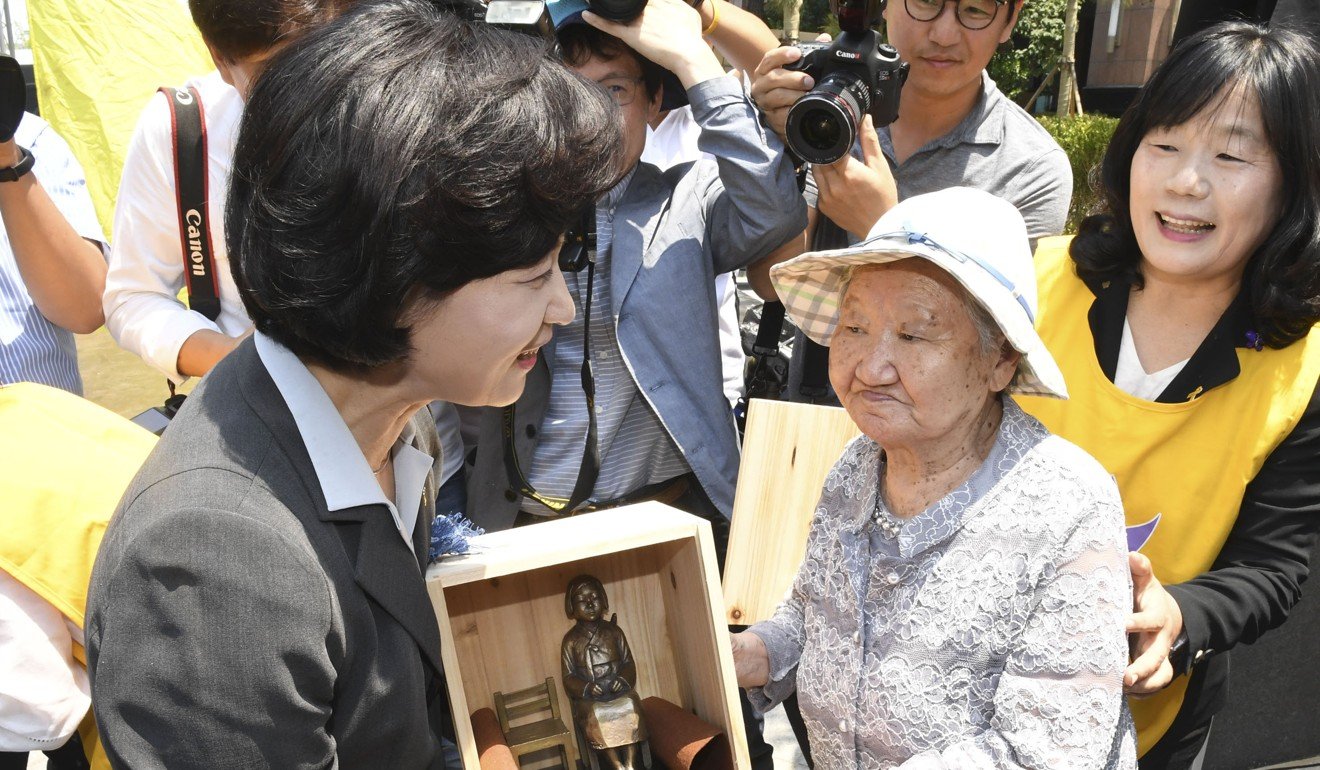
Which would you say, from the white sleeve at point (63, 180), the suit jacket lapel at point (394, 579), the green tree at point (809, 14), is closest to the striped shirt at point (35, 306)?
the white sleeve at point (63, 180)

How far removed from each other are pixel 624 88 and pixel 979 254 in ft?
3.50

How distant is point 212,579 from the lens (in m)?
1.21

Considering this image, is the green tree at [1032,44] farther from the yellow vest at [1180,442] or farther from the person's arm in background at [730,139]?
the yellow vest at [1180,442]

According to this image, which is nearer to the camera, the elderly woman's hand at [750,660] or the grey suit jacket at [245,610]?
the grey suit jacket at [245,610]

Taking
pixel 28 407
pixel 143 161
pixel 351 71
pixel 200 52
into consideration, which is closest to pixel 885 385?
pixel 351 71

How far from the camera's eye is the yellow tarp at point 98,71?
4.70 meters

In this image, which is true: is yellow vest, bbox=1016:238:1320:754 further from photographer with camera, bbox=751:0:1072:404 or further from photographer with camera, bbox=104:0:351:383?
photographer with camera, bbox=104:0:351:383

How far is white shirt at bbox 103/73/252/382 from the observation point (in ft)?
8.27

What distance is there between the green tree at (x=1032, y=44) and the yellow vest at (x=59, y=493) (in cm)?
2026

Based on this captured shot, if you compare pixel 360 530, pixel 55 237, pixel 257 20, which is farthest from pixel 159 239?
pixel 360 530

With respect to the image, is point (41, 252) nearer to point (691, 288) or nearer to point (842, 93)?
point (691, 288)

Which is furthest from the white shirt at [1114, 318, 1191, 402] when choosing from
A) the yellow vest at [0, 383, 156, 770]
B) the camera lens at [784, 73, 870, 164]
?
the yellow vest at [0, 383, 156, 770]

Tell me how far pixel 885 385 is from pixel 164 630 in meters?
1.03

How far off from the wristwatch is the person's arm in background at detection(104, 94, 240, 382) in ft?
0.81
